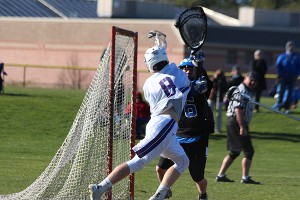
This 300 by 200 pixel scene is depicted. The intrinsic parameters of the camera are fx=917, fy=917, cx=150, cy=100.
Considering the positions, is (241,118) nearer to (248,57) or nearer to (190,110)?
(190,110)

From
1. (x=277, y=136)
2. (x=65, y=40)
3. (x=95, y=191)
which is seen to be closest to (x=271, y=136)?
(x=277, y=136)

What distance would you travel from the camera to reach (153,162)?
17938 mm

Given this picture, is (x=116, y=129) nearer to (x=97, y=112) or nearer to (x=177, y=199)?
(x=97, y=112)

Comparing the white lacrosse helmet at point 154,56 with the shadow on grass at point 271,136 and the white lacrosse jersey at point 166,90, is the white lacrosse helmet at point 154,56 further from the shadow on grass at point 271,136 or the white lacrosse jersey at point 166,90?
the shadow on grass at point 271,136

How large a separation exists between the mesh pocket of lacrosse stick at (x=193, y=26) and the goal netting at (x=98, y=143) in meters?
0.60

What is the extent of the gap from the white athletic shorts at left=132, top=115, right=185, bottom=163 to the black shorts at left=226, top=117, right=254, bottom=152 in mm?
4678

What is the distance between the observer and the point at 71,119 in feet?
78.4

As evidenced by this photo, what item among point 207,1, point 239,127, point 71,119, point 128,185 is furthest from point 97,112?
point 207,1

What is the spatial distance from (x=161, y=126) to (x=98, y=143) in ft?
4.53

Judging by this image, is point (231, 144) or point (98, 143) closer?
point (98, 143)

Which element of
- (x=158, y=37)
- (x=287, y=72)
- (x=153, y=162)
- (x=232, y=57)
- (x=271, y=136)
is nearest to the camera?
(x=158, y=37)

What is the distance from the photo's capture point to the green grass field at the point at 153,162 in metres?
12.8

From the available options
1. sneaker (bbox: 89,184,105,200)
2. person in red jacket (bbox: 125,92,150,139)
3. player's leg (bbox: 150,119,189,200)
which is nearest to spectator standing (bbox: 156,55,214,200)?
player's leg (bbox: 150,119,189,200)

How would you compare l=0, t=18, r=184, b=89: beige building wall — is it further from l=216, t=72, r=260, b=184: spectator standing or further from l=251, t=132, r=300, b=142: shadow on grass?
l=216, t=72, r=260, b=184: spectator standing
